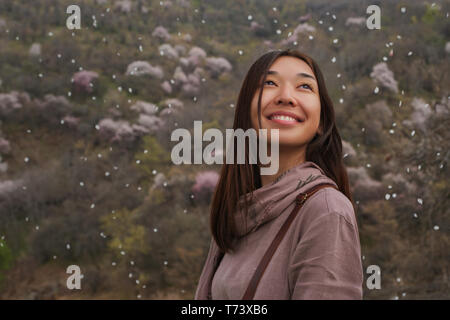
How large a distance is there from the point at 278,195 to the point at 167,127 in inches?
144

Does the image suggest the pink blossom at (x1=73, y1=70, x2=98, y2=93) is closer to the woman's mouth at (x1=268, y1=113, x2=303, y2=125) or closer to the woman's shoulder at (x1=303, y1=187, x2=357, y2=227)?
the woman's mouth at (x1=268, y1=113, x2=303, y2=125)

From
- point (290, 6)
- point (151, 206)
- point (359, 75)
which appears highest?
point (290, 6)

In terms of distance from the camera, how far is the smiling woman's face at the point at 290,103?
1.01 metres

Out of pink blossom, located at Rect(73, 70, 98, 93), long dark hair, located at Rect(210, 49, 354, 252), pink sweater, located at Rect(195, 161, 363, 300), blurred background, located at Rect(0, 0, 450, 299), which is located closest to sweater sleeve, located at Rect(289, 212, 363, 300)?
pink sweater, located at Rect(195, 161, 363, 300)

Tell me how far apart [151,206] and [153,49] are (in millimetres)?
1509

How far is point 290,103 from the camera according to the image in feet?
3.33

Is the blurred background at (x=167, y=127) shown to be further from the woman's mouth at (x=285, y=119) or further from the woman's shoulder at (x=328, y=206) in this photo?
the woman's shoulder at (x=328, y=206)

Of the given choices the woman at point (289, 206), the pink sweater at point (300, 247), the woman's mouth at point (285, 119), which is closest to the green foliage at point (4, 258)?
the woman at point (289, 206)

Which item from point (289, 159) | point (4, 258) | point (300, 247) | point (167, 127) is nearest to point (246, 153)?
point (289, 159)

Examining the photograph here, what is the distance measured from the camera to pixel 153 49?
464 centimetres

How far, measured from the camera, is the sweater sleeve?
0.79 m
